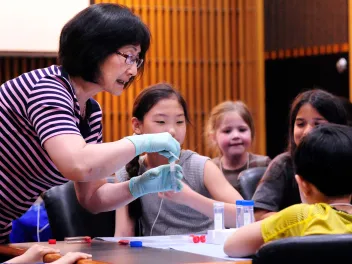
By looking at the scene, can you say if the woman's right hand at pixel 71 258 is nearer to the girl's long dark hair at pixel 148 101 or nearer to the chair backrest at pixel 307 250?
the chair backrest at pixel 307 250

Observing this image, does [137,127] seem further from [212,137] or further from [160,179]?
[212,137]

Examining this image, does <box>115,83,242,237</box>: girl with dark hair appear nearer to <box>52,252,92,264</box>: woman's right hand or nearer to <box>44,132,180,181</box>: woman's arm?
<box>44,132,180,181</box>: woman's arm

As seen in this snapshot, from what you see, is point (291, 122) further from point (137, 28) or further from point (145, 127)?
point (137, 28)

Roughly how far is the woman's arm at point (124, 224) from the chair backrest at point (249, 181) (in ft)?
1.70

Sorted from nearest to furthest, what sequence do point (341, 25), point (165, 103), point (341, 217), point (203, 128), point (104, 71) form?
1. point (341, 217)
2. point (104, 71)
3. point (165, 103)
4. point (341, 25)
5. point (203, 128)

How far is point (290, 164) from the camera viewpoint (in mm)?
3229

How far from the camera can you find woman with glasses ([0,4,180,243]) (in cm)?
213

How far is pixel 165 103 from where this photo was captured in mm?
3303

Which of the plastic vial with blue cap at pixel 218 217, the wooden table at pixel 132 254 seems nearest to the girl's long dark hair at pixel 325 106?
the plastic vial with blue cap at pixel 218 217

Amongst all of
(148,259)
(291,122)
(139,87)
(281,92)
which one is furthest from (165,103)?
(281,92)

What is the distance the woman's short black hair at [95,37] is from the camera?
7.46ft

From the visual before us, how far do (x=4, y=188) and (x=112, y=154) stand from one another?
403 mm

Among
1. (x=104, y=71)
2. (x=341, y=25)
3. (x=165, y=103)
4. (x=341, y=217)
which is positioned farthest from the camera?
(x=341, y=25)

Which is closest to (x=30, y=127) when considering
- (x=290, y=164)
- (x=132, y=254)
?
(x=132, y=254)
